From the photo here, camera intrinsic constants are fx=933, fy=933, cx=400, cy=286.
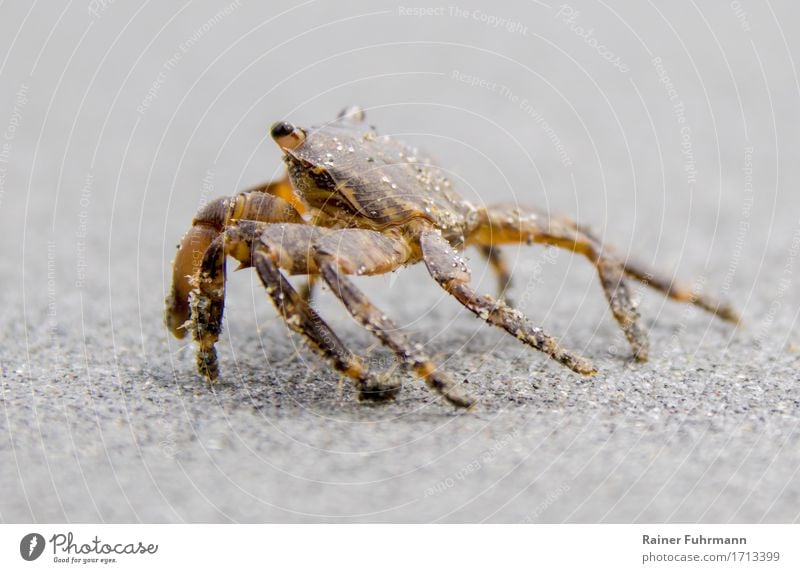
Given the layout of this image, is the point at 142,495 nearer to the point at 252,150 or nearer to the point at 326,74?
the point at 252,150

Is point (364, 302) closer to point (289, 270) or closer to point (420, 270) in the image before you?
point (289, 270)

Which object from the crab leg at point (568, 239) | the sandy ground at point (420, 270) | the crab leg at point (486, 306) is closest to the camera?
the sandy ground at point (420, 270)

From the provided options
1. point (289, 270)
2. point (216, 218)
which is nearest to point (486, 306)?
point (289, 270)

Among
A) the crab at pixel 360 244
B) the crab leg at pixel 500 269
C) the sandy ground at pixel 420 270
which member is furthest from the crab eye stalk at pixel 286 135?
the crab leg at pixel 500 269

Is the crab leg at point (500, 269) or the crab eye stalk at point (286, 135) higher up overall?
the crab eye stalk at point (286, 135)

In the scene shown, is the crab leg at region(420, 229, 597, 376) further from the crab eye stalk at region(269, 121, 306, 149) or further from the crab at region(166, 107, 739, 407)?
the crab eye stalk at region(269, 121, 306, 149)
